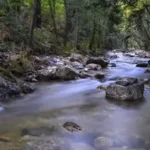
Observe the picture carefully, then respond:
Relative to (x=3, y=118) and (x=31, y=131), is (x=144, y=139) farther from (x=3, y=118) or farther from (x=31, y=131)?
(x=3, y=118)

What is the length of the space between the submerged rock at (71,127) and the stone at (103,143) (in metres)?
0.66

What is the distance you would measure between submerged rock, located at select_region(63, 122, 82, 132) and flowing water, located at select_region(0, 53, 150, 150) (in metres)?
0.14

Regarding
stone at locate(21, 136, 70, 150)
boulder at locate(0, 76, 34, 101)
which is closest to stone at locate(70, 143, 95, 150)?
stone at locate(21, 136, 70, 150)

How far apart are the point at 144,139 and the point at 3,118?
3.23 metres

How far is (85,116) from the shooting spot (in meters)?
7.53

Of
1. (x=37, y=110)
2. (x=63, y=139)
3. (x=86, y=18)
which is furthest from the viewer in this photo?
(x=86, y=18)

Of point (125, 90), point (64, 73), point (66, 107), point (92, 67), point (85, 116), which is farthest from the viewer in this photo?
point (92, 67)

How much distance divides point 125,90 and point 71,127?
3098 millimetres

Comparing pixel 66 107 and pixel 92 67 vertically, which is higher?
pixel 66 107

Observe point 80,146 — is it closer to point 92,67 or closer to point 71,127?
point 71,127

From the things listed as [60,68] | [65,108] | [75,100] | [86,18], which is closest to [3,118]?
[65,108]

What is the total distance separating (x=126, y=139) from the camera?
6.00m

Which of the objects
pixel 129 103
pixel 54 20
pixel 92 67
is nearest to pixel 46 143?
pixel 129 103

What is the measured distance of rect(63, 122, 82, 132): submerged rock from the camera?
6.47m
